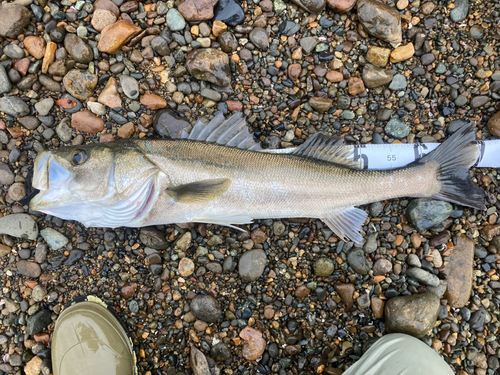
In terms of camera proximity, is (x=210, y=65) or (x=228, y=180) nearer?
(x=228, y=180)

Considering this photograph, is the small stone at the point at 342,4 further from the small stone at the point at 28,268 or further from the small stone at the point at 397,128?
the small stone at the point at 28,268

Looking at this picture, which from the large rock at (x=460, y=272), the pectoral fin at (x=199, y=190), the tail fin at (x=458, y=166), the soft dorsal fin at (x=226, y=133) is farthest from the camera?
the large rock at (x=460, y=272)

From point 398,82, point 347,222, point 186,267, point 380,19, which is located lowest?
point 186,267

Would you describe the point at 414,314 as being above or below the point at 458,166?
below

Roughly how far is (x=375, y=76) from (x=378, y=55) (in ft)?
0.85

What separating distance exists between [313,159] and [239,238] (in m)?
1.26

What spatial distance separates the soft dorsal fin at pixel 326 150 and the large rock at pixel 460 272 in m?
1.65

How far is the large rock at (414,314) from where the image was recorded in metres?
3.31

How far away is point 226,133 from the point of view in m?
3.32

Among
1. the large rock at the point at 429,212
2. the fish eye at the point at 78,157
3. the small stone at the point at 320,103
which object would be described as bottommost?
the large rock at the point at 429,212

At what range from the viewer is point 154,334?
3.49m

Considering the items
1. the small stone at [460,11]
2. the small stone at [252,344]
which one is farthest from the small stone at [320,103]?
the small stone at [252,344]

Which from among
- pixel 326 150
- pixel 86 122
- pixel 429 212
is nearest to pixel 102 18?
pixel 86 122

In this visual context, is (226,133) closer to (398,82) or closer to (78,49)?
(78,49)
